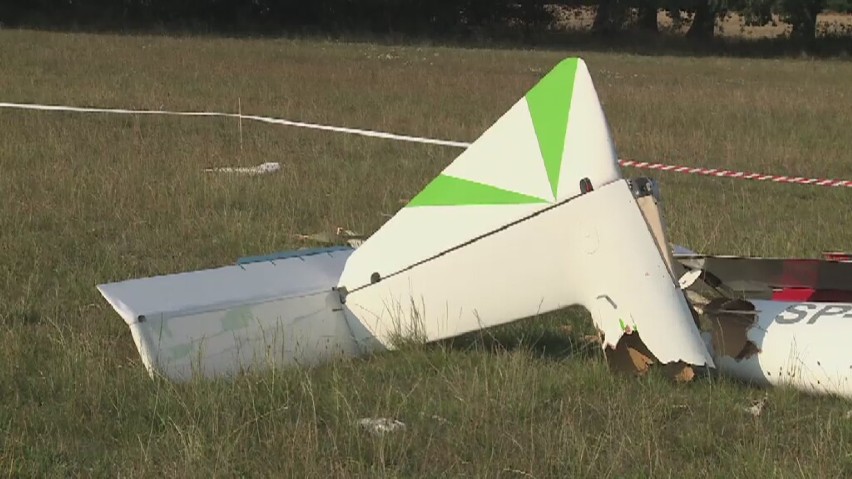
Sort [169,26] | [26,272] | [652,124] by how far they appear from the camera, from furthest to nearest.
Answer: [169,26] → [652,124] → [26,272]

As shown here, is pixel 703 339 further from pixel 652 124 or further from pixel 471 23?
pixel 471 23

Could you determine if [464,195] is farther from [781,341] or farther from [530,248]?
[781,341]

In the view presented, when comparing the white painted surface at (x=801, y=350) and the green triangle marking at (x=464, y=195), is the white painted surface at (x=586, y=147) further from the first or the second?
the white painted surface at (x=801, y=350)

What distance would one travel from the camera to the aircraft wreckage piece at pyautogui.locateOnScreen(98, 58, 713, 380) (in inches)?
184

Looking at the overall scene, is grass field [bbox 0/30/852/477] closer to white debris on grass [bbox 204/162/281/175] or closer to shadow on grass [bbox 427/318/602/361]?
shadow on grass [bbox 427/318/602/361]

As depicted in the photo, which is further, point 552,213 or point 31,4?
point 31,4

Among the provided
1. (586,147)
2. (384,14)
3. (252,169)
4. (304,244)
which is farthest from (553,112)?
(384,14)

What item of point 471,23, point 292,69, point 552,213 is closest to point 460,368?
point 552,213

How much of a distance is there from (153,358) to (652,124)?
12.3 meters

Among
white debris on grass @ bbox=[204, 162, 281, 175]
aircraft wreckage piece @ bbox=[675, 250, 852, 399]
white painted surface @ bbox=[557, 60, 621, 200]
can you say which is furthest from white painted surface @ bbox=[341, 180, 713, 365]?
white debris on grass @ bbox=[204, 162, 281, 175]

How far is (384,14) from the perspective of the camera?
4388 centimetres

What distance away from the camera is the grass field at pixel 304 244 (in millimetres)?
4070

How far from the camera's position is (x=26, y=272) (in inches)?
255

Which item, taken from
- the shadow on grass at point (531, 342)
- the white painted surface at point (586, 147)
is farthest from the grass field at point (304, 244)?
the white painted surface at point (586, 147)
